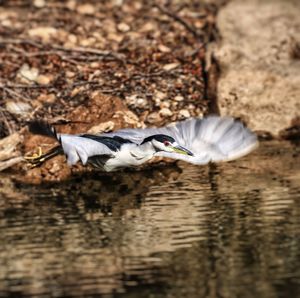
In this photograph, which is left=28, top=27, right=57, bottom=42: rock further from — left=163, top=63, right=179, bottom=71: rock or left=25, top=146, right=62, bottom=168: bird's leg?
left=25, top=146, right=62, bottom=168: bird's leg

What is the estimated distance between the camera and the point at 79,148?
6.17 meters

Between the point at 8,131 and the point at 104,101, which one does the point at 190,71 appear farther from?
the point at 8,131

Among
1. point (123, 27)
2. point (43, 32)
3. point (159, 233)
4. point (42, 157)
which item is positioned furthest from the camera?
point (123, 27)

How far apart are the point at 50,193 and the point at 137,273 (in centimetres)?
222

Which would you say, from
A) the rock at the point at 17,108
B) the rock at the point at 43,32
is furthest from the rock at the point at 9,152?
the rock at the point at 43,32

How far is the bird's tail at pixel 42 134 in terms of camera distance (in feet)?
21.6

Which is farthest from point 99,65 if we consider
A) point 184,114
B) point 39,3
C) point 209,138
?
point 209,138

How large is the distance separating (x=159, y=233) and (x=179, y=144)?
4.76 ft

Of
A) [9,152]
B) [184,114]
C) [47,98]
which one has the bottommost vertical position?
[9,152]

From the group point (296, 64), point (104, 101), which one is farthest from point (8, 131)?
point (296, 64)

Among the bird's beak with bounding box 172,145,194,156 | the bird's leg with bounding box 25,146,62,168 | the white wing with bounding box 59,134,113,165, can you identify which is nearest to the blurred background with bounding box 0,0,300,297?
the bird's leg with bounding box 25,146,62,168

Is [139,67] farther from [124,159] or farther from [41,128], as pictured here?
[41,128]

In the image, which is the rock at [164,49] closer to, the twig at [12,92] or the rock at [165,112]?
the rock at [165,112]

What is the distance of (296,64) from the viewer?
950 cm
